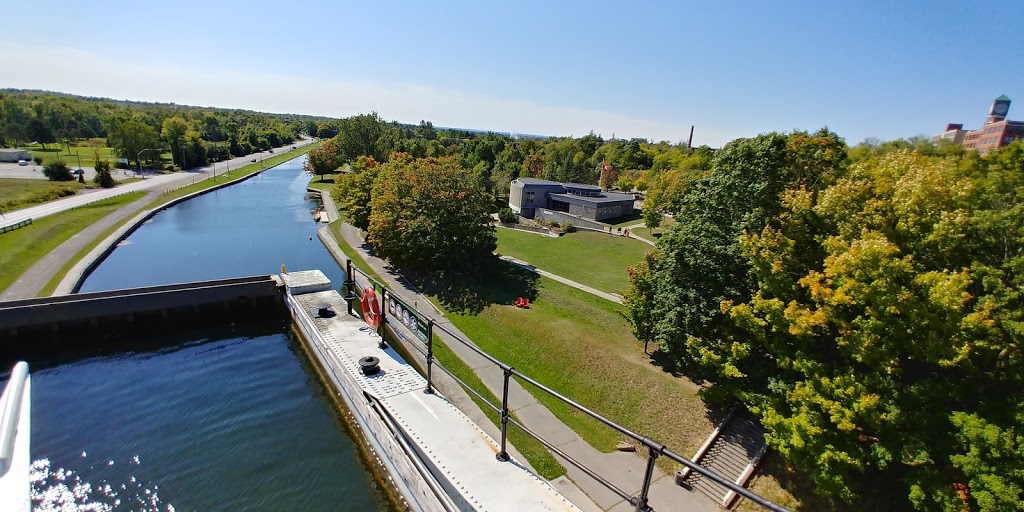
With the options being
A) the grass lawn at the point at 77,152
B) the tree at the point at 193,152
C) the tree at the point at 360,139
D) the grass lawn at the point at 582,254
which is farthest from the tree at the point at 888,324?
the tree at the point at 193,152

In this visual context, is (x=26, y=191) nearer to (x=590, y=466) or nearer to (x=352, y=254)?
(x=352, y=254)

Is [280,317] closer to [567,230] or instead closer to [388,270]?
[388,270]

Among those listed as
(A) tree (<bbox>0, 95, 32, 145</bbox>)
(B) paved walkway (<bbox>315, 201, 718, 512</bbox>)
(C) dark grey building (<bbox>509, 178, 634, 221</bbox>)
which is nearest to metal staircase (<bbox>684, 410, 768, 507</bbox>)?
(B) paved walkway (<bbox>315, 201, 718, 512</bbox>)

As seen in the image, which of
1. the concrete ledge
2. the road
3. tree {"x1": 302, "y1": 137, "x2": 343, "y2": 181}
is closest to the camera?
the concrete ledge

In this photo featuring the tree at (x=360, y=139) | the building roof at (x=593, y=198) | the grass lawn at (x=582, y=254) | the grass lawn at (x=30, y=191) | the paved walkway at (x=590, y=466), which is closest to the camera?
the paved walkway at (x=590, y=466)

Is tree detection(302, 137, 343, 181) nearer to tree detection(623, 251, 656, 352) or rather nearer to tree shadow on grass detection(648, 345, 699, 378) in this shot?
tree detection(623, 251, 656, 352)

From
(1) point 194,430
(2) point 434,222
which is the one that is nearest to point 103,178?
(2) point 434,222

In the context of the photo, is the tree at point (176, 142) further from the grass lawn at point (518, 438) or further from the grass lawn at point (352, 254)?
the grass lawn at point (518, 438)
